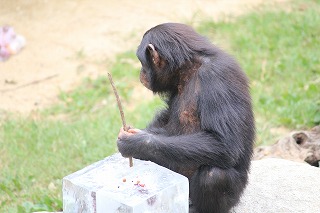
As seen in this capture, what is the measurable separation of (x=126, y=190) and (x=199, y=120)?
3.24 ft

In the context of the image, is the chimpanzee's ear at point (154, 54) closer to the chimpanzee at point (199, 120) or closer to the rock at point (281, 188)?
the chimpanzee at point (199, 120)

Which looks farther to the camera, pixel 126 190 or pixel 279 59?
pixel 279 59

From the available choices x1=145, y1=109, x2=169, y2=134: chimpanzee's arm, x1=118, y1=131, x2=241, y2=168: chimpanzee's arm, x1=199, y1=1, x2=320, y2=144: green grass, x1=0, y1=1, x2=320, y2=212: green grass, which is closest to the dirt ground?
x1=0, y1=1, x2=320, y2=212: green grass

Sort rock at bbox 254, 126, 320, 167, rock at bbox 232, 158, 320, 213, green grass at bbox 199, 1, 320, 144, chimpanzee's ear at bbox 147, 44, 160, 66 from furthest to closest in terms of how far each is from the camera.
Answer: green grass at bbox 199, 1, 320, 144 → rock at bbox 254, 126, 320, 167 → rock at bbox 232, 158, 320, 213 → chimpanzee's ear at bbox 147, 44, 160, 66

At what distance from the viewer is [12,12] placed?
11.6 m

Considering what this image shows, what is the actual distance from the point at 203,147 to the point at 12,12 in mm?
7485

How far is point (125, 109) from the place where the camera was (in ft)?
29.2

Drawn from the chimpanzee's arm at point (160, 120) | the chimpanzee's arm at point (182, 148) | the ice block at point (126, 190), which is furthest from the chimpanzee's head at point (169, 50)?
the ice block at point (126, 190)

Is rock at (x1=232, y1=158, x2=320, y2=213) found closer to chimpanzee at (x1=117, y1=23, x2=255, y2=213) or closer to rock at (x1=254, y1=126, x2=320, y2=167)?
chimpanzee at (x1=117, y1=23, x2=255, y2=213)

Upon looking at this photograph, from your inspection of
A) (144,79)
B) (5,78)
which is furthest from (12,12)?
(144,79)

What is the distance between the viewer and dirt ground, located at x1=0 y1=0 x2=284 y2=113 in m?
9.66

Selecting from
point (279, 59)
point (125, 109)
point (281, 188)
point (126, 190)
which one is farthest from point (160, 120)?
point (279, 59)

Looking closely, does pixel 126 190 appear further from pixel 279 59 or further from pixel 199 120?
pixel 279 59

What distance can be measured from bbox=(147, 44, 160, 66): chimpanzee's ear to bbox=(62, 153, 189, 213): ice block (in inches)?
33.8
